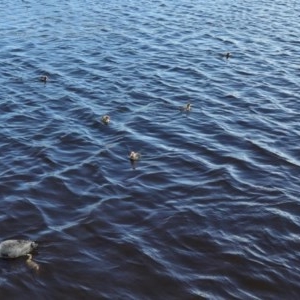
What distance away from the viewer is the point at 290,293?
38.7 feet

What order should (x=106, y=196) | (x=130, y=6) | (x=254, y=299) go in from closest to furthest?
(x=254, y=299), (x=106, y=196), (x=130, y=6)

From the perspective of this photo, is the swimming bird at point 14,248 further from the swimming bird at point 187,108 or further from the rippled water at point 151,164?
the swimming bird at point 187,108

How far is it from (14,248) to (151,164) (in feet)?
20.8

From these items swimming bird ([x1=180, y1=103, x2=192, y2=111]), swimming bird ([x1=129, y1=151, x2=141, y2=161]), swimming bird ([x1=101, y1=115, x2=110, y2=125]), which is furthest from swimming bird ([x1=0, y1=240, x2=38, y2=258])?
swimming bird ([x1=180, y1=103, x2=192, y2=111])

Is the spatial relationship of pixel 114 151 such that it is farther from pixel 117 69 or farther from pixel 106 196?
pixel 117 69

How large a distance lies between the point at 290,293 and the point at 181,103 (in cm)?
1185

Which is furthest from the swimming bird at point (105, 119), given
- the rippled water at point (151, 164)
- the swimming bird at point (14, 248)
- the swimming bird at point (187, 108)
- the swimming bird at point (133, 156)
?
the swimming bird at point (14, 248)

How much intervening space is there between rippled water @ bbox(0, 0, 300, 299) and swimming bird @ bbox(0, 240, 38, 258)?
0.96 ft

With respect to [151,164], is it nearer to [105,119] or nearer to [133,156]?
[133,156]

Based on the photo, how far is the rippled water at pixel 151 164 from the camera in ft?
40.4

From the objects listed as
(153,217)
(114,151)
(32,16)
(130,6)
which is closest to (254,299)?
(153,217)

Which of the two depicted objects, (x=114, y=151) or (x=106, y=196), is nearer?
(x=106, y=196)

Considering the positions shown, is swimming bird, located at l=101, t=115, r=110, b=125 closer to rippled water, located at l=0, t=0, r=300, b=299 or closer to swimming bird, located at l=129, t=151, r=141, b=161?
rippled water, located at l=0, t=0, r=300, b=299

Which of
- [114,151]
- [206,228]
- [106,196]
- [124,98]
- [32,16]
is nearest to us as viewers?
[206,228]
